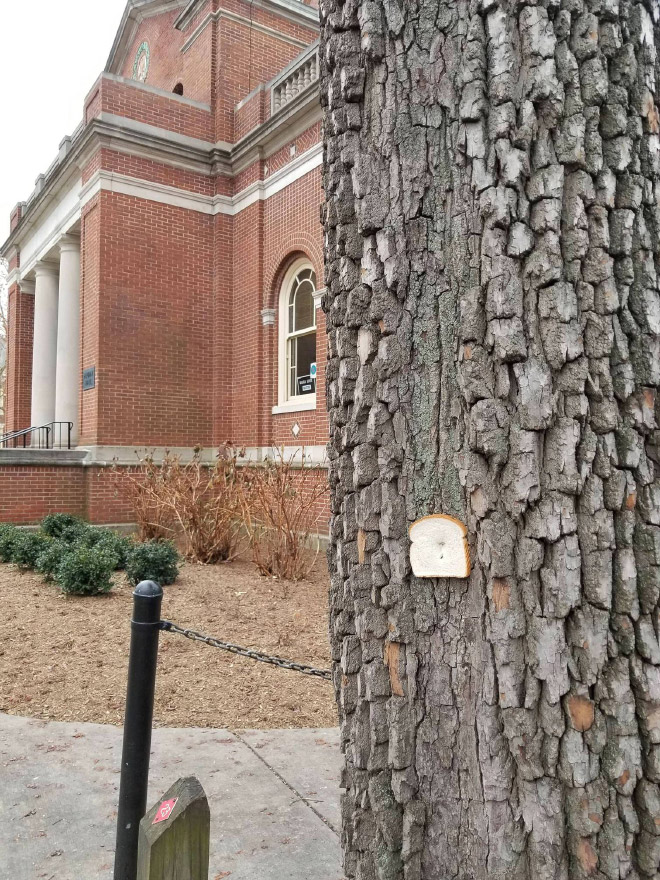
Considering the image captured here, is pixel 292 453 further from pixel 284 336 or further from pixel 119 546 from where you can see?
pixel 119 546

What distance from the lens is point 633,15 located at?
5.31ft

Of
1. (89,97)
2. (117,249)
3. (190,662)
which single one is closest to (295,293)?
(117,249)

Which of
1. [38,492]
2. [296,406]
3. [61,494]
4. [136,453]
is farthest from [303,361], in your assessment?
[38,492]

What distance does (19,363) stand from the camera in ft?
63.3

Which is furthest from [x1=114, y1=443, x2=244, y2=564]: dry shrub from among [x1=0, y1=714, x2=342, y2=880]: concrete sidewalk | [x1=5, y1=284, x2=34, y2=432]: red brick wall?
[x1=5, y1=284, x2=34, y2=432]: red brick wall

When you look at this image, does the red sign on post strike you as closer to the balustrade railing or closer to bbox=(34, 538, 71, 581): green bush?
bbox=(34, 538, 71, 581): green bush

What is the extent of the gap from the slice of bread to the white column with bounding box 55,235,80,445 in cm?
1488

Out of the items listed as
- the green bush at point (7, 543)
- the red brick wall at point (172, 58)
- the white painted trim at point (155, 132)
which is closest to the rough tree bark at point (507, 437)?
the green bush at point (7, 543)

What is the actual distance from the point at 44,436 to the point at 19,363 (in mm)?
3317

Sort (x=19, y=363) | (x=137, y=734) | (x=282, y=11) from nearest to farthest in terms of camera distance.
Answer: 1. (x=137, y=734)
2. (x=282, y=11)
3. (x=19, y=363)

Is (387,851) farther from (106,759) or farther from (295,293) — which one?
(295,293)

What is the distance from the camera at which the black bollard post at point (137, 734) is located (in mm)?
2117

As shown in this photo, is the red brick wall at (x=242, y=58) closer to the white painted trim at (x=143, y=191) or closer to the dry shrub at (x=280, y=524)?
the white painted trim at (x=143, y=191)

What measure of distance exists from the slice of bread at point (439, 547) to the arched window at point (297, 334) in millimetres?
10783
